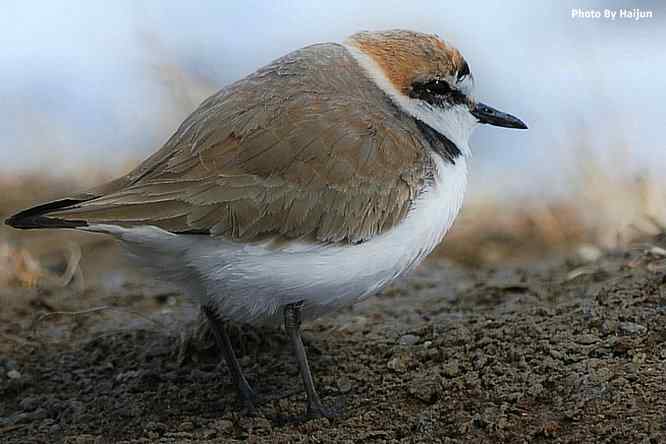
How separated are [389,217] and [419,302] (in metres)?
1.77

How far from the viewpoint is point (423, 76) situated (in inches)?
169

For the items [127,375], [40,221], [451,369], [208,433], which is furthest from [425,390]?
[40,221]

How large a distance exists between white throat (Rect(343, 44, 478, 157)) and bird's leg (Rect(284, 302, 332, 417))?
94 centimetres

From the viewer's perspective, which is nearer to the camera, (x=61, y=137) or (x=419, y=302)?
(x=419, y=302)

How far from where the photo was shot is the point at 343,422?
4.01m

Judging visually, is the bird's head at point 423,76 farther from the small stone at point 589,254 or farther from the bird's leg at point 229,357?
the small stone at point 589,254

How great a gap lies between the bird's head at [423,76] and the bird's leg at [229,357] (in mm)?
1174

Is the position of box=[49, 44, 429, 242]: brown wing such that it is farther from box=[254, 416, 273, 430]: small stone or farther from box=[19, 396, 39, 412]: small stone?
box=[19, 396, 39, 412]: small stone

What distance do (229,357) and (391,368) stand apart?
0.68 metres

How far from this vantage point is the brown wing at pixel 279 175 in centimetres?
384

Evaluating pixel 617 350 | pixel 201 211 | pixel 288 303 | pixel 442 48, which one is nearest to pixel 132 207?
pixel 201 211

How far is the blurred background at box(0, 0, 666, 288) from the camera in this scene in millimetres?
6953

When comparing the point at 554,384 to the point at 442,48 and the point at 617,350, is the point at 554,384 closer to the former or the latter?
the point at 617,350

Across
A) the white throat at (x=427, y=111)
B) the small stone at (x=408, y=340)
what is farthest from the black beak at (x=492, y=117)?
the small stone at (x=408, y=340)
